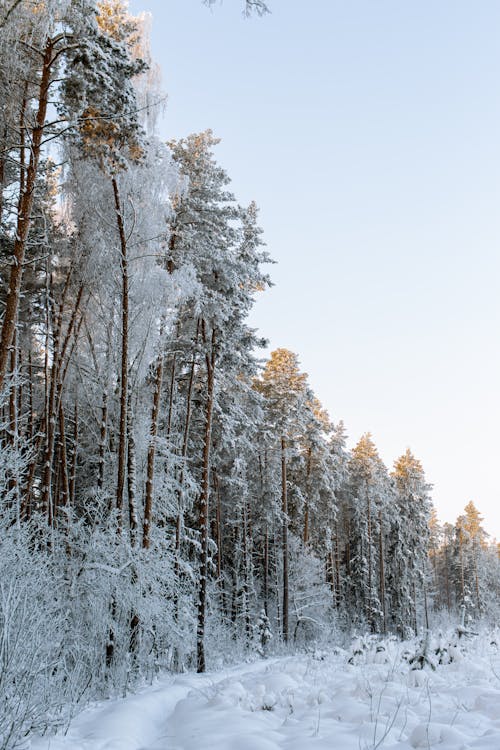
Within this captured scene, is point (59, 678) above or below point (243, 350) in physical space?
below

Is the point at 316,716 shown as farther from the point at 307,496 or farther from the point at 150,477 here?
the point at 307,496

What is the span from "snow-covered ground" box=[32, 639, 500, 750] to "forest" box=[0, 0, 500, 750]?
787mm

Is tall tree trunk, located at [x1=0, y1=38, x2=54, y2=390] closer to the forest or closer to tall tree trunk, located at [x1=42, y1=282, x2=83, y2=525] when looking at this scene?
the forest

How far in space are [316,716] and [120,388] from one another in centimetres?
1112

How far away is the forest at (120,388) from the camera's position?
825 centimetres

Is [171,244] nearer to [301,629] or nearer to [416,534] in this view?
[301,629]

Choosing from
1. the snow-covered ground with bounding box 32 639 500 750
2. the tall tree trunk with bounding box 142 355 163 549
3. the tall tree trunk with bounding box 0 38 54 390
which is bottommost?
the snow-covered ground with bounding box 32 639 500 750

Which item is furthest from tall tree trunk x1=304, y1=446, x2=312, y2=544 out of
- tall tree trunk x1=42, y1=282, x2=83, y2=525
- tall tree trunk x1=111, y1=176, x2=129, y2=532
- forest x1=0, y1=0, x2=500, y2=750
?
tall tree trunk x1=111, y1=176, x2=129, y2=532

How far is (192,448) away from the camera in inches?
915

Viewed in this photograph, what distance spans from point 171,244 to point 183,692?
38.3ft

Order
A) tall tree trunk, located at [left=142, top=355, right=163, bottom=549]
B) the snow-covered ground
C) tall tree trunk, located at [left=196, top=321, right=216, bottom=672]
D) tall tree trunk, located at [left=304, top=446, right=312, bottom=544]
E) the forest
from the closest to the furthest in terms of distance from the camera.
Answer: the snow-covered ground → the forest → tall tree trunk, located at [left=142, top=355, right=163, bottom=549] → tall tree trunk, located at [left=196, top=321, right=216, bottom=672] → tall tree trunk, located at [left=304, top=446, right=312, bottom=544]

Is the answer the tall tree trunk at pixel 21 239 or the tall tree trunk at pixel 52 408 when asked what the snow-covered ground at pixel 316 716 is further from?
the tall tree trunk at pixel 52 408

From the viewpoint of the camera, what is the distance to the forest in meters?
8.25

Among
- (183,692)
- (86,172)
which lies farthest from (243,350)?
(183,692)
